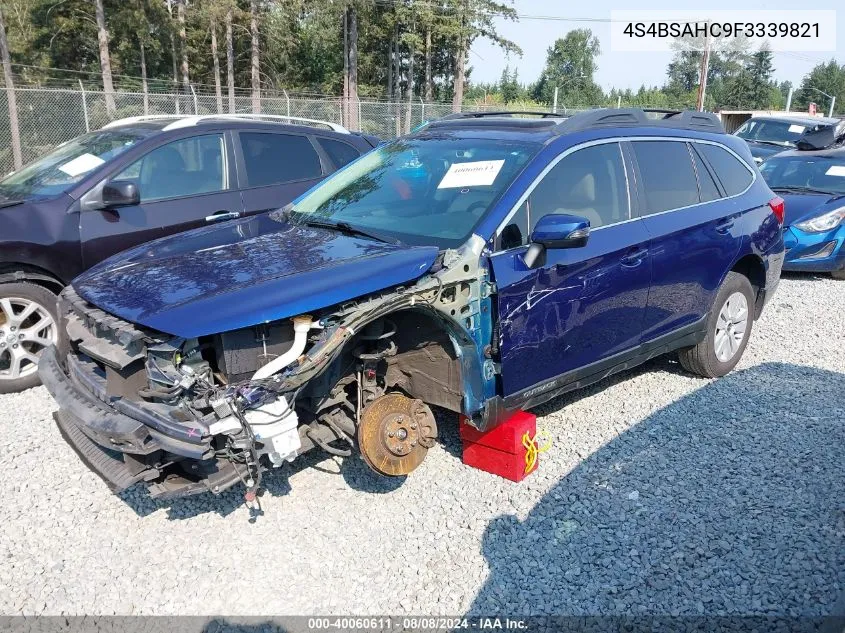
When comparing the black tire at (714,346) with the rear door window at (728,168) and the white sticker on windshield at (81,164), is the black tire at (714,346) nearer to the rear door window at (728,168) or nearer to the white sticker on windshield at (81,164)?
the rear door window at (728,168)

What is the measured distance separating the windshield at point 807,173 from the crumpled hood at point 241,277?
26.4 feet

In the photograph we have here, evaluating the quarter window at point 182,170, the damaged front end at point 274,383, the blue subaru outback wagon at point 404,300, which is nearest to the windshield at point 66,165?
the quarter window at point 182,170

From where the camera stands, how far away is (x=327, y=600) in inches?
114

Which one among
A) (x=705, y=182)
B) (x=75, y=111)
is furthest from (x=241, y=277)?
(x=75, y=111)

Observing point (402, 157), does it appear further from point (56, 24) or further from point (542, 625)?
point (56, 24)

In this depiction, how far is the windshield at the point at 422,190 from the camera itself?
3.56 meters

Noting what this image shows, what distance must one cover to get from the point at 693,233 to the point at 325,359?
9.34 feet

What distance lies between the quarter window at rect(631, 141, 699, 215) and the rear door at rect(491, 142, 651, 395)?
218mm

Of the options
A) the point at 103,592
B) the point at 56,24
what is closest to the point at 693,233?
the point at 103,592

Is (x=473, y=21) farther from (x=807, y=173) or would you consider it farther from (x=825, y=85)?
(x=825, y=85)

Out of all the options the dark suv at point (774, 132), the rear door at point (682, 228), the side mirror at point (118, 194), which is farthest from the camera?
the dark suv at point (774, 132)

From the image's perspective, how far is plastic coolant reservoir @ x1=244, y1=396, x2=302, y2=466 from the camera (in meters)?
2.79

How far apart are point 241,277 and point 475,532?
1682mm

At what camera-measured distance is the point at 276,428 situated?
9.28ft
